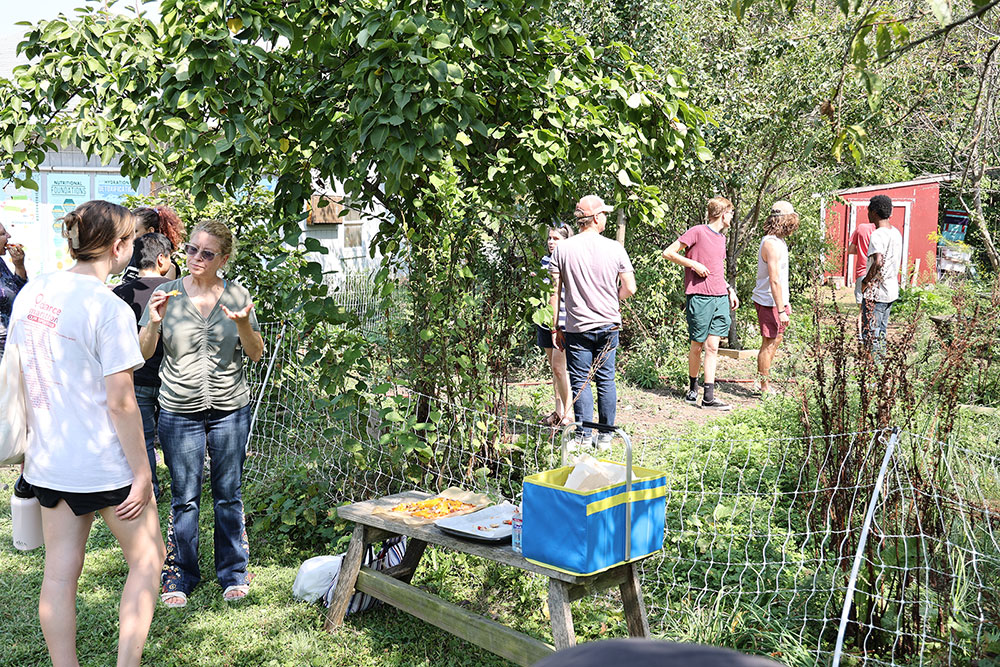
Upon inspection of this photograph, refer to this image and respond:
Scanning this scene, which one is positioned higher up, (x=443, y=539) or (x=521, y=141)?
(x=521, y=141)

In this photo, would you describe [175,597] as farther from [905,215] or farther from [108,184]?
[905,215]

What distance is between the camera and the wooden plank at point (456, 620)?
3404 mm

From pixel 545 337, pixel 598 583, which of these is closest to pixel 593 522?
pixel 598 583

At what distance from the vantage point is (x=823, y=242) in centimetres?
1577

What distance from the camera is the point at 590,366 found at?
256 inches

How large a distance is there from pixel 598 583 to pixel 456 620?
684 mm

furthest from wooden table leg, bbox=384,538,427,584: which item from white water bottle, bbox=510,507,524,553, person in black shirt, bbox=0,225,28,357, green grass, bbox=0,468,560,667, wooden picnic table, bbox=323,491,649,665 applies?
person in black shirt, bbox=0,225,28,357

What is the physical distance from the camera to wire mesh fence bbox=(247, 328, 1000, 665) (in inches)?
139

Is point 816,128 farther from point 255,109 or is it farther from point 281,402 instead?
point 255,109

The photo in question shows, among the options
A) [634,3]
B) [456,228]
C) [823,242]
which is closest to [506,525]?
[456,228]

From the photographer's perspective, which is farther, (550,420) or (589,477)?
(550,420)

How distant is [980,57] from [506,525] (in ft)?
21.8

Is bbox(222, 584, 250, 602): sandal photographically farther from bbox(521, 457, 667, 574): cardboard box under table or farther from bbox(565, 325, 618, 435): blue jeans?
bbox(565, 325, 618, 435): blue jeans

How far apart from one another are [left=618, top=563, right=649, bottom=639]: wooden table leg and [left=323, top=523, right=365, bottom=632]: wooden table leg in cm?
131
